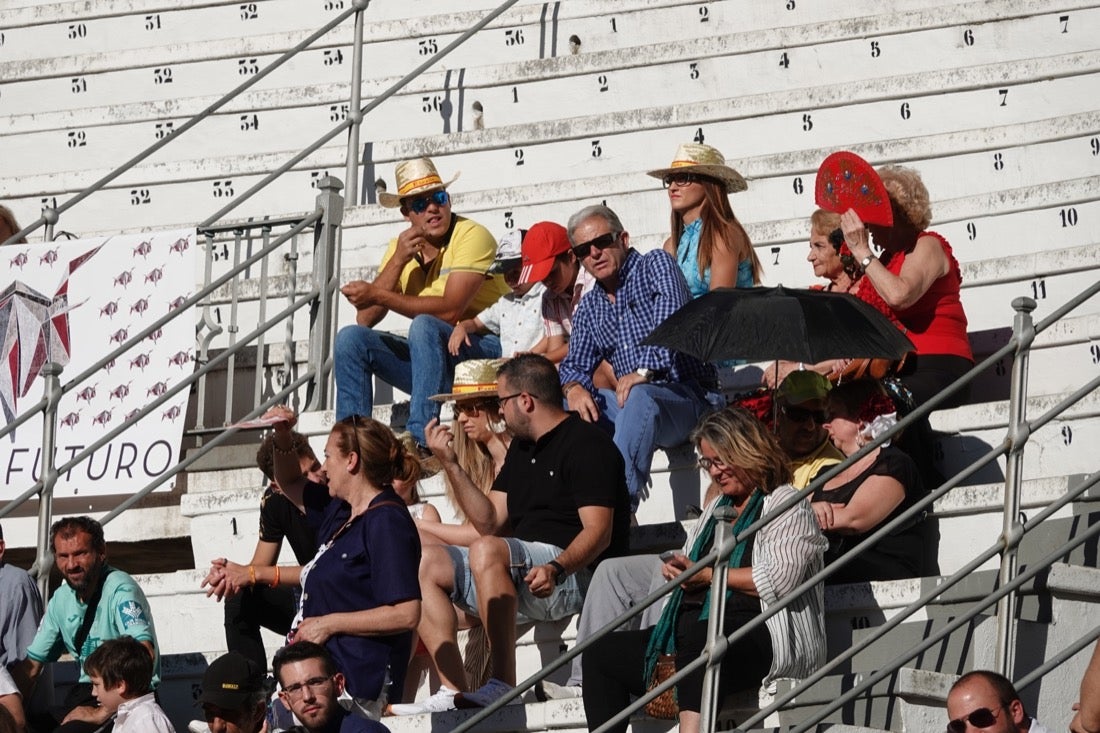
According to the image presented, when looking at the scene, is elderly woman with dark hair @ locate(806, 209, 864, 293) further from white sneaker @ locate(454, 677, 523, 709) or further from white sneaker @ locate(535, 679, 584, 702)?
white sneaker @ locate(454, 677, 523, 709)

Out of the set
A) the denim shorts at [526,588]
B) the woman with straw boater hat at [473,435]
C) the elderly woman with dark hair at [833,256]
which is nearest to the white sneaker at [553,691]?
the denim shorts at [526,588]

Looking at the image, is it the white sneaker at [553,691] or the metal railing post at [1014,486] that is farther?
the white sneaker at [553,691]

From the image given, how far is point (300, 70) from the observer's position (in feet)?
39.5

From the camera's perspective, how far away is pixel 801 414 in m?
7.22

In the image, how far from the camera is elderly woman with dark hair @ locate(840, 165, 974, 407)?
764cm

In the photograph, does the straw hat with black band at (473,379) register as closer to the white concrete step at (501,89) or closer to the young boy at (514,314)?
the young boy at (514,314)

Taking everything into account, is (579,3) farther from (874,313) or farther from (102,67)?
(874,313)

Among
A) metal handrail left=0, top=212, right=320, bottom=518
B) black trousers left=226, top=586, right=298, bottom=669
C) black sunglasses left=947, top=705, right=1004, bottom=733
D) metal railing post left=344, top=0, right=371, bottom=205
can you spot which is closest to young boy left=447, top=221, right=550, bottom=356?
metal handrail left=0, top=212, right=320, bottom=518

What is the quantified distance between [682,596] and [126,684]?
1.72 meters

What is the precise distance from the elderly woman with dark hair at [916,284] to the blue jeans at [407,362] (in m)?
1.69

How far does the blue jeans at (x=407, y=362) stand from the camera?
8.51m

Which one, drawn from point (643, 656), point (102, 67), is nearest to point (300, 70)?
point (102, 67)

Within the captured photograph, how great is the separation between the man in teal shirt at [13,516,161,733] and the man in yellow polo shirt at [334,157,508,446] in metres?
1.50

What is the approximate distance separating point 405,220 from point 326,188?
2.54ft
